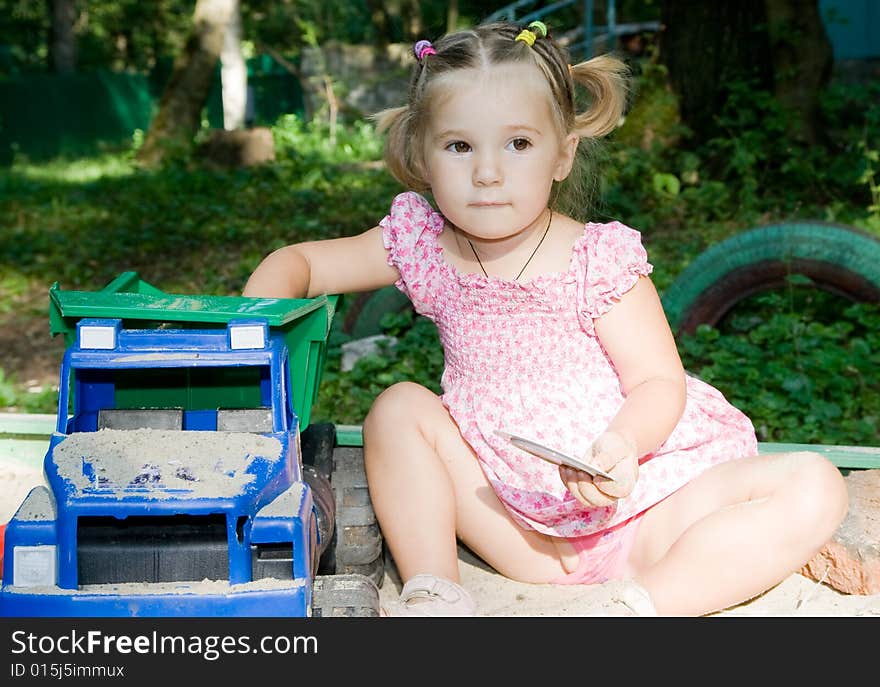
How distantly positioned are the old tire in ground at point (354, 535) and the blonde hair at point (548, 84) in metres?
0.69

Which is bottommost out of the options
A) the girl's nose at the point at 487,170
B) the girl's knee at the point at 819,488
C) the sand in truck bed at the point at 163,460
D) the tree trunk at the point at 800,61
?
the girl's knee at the point at 819,488

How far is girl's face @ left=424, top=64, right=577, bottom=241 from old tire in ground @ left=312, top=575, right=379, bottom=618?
74 cm

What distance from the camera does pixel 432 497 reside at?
7.25 feet

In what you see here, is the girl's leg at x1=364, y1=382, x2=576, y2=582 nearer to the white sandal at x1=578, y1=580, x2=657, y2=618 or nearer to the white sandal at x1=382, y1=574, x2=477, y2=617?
the white sandal at x1=382, y1=574, x2=477, y2=617

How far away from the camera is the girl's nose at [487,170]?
79.4 inches

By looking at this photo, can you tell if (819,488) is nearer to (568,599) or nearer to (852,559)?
(852,559)

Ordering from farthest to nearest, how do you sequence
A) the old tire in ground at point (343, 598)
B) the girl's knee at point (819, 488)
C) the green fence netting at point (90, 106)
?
the green fence netting at point (90, 106)
the girl's knee at point (819, 488)
the old tire in ground at point (343, 598)

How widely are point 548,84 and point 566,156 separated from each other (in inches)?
6.8

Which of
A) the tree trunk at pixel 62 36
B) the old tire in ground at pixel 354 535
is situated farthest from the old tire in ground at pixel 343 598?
the tree trunk at pixel 62 36

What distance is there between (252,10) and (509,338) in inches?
1059

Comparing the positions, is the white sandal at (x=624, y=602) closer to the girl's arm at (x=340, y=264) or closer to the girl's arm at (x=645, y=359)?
the girl's arm at (x=645, y=359)

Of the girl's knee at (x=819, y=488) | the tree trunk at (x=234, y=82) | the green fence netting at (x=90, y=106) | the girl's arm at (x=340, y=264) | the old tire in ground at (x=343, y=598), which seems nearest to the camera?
the old tire in ground at (x=343, y=598)

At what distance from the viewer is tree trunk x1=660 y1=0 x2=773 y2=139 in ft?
21.1

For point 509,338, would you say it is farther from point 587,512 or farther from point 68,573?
point 68,573
